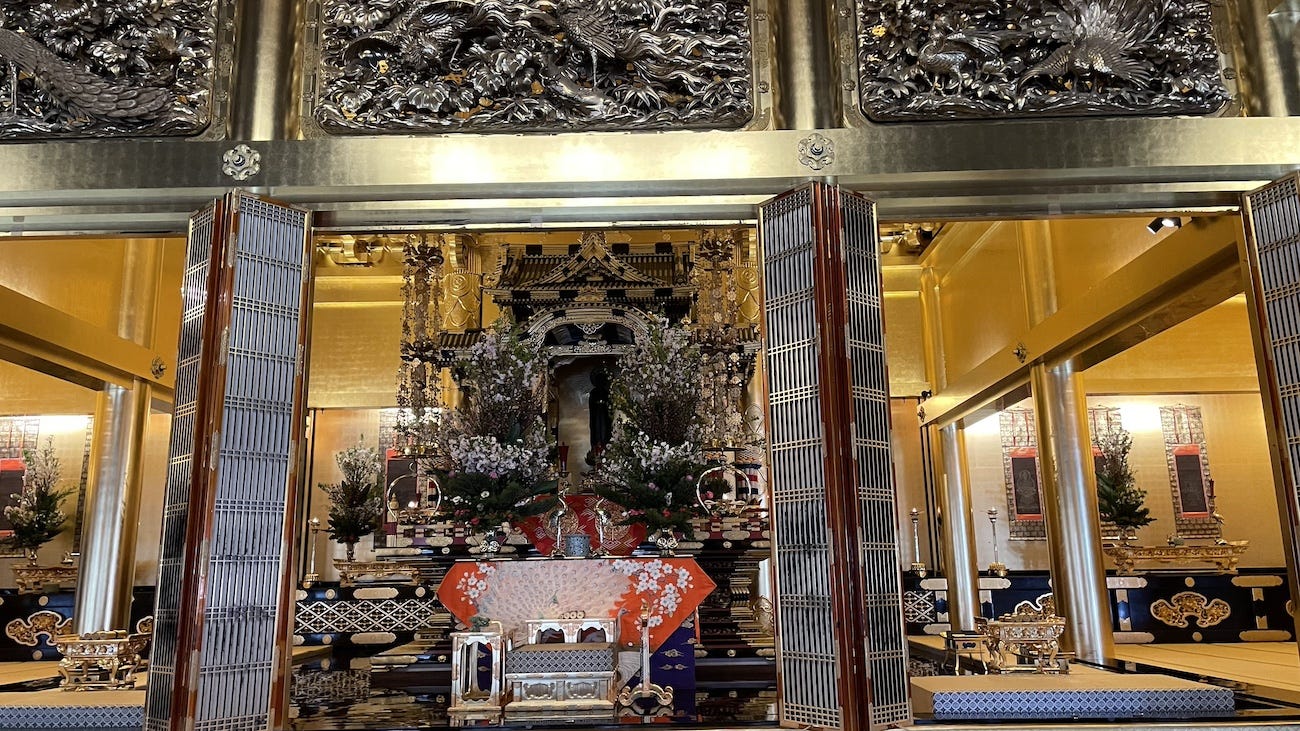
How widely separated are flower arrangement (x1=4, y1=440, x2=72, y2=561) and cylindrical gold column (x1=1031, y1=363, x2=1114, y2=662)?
28.1ft

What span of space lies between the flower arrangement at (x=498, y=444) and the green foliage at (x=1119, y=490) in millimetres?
5570

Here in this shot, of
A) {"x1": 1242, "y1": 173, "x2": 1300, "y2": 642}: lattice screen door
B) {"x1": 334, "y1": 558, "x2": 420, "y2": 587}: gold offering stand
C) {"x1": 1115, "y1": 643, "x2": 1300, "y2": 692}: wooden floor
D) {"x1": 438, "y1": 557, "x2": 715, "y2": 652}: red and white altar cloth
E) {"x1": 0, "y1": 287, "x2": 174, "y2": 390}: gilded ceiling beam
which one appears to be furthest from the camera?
{"x1": 334, "y1": 558, "x2": 420, "y2": 587}: gold offering stand

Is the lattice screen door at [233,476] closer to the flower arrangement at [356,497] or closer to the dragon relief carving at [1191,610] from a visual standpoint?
the flower arrangement at [356,497]

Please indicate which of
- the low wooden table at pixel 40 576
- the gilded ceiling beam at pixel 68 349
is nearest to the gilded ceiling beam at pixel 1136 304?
the gilded ceiling beam at pixel 68 349

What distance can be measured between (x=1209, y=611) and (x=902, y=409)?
358 cm

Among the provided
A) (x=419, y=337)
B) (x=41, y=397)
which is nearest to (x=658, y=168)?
(x=419, y=337)

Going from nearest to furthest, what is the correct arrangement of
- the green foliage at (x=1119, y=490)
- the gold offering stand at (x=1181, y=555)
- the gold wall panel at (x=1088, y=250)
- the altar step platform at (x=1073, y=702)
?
1. the altar step platform at (x=1073, y=702)
2. the gold wall panel at (x=1088, y=250)
3. the gold offering stand at (x=1181, y=555)
4. the green foliage at (x=1119, y=490)

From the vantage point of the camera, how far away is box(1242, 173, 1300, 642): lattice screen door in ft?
14.6

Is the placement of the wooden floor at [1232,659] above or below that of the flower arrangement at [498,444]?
below

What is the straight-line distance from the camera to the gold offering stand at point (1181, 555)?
30.1 ft

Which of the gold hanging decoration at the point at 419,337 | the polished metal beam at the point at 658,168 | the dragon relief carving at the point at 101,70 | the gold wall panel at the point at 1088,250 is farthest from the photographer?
the gold hanging decoration at the point at 419,337

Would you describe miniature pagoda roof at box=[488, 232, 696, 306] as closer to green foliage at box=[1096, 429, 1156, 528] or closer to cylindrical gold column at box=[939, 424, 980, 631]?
cylindrical gold column at box=[939, 424, 980, 631]

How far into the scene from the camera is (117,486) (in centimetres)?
823

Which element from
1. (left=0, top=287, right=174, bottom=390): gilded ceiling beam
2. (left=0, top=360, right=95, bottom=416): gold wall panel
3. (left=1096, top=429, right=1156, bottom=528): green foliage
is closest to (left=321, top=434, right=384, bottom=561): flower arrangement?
(left=0, top=287, right=174, bottom=390): gilded ceiling beam
